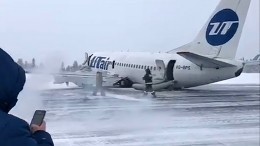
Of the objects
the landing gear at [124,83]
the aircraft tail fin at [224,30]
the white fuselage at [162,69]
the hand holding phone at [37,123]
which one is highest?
the aircraft tail fin at [224,30]

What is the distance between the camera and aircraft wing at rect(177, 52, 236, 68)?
21109 millimetres

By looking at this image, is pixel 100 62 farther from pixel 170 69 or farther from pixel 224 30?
pixel 224 30

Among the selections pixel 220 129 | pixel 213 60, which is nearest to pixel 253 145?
pixel 220 129

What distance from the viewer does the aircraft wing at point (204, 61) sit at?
831 inches

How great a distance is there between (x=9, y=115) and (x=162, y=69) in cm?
2217

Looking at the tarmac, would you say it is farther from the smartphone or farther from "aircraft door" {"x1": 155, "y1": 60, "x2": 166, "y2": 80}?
"aircraft door" {"x1": 155, "y1": 60, "x2": 166, "y2": 80}

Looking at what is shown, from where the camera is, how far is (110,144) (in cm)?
889

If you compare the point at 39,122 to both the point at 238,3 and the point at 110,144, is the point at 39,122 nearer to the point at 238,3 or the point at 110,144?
the point at 110,144

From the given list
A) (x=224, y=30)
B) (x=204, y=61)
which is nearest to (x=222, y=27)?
(x=224, y=30)

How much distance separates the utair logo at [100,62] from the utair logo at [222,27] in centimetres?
839

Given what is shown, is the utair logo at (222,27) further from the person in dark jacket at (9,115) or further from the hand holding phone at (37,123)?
the person in dark jacket at (9,115)

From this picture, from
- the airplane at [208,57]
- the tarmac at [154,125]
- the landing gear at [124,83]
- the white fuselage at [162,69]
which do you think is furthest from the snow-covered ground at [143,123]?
the landing gear at [124,83]

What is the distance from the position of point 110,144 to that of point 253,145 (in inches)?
114

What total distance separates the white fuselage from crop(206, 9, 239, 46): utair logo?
163 cm
